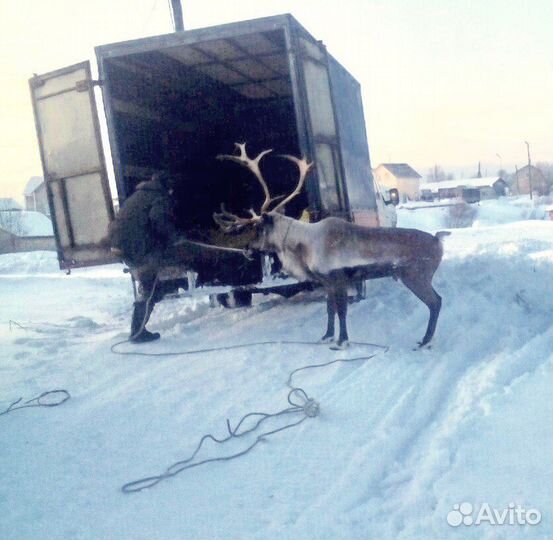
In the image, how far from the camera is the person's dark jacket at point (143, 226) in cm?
679

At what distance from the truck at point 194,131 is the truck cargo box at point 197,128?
0.05ft

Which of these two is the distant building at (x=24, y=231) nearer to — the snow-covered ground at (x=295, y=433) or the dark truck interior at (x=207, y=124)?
the dark truck interior at (x=207, y=124)

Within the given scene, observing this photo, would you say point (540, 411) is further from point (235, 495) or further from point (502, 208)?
point (502, 208)

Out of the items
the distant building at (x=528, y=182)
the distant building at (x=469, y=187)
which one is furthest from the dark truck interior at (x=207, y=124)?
the distant building at (x=469, y=187)

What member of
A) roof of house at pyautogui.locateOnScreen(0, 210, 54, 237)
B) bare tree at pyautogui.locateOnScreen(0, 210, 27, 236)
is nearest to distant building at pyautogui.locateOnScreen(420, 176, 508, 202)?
roof of house at pyautogui.locateOnScreen(0, 210, 54, 237)

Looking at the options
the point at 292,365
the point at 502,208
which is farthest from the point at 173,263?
the point at 502,208

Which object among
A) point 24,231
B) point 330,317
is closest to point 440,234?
point 330,317

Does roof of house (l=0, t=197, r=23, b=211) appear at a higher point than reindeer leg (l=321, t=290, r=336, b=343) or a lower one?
higher

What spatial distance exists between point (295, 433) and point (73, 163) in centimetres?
517

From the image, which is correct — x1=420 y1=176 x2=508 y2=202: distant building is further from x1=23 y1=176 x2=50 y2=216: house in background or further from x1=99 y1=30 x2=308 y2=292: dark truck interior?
x1=99 y1=30 x2=308 y2=292: dark truck interior

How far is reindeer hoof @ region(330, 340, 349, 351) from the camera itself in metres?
6.04

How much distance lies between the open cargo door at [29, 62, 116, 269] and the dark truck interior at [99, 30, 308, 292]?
29 cm

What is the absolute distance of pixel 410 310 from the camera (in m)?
7.73

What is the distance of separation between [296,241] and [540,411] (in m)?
3.47
